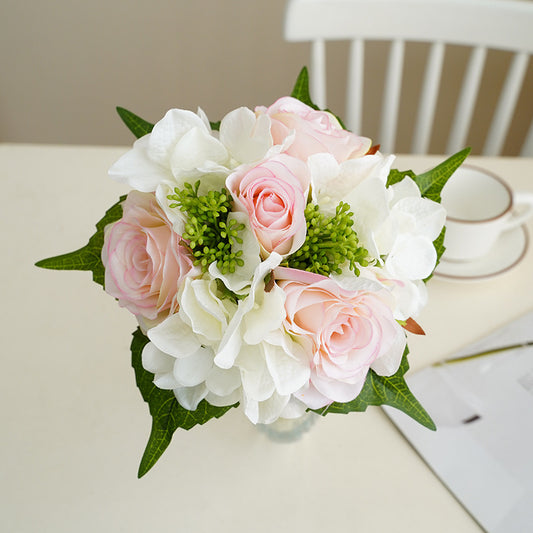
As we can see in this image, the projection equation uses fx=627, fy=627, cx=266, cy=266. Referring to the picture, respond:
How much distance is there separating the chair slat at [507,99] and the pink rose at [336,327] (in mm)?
696

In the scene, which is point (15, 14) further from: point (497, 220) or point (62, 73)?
point (497, 220)

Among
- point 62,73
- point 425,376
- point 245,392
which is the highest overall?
point 245,392

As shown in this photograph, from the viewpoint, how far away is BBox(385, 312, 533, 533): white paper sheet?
0.53 meters

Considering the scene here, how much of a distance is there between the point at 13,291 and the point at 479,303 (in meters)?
0.53

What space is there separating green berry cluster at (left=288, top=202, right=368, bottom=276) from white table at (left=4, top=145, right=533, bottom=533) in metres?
0.25

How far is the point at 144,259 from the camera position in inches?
15.7

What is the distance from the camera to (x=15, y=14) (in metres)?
1.60

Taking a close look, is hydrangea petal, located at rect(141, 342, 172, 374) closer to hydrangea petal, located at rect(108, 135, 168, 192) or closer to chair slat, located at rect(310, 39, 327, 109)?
hydrangea petal, located at rect(108, 135, 168, 192)

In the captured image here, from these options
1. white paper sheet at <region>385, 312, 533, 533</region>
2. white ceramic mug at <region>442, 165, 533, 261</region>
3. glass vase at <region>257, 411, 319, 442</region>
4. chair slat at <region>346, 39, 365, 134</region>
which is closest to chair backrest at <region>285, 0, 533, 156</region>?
chair slat at <region>346, 39, 365, 134</region>

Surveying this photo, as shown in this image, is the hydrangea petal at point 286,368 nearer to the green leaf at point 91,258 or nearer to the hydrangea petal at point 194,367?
the hydrangea petal at point 194,367

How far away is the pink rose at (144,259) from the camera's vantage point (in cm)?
38

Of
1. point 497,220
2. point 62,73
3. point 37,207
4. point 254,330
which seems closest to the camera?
point 254,330

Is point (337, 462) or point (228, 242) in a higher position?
point (228, 242)

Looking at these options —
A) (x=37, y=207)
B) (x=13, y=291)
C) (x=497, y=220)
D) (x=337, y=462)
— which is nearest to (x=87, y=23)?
(x=37, y=207)
